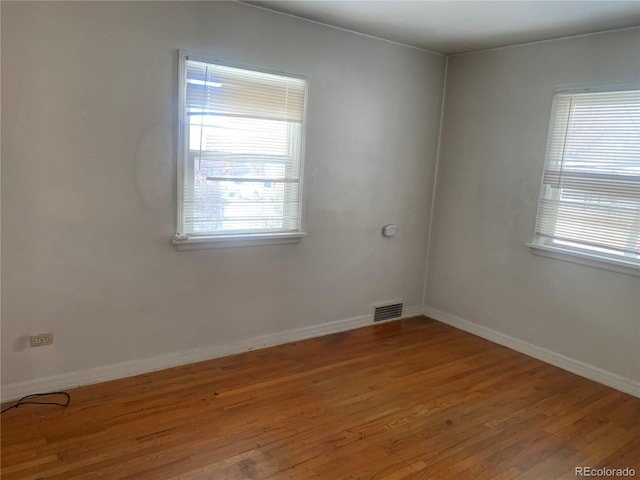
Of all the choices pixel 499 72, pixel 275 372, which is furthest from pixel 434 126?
pixel 275 372

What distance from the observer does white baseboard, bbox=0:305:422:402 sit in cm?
277

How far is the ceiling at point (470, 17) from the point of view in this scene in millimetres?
2818

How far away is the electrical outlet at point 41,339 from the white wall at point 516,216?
331cm

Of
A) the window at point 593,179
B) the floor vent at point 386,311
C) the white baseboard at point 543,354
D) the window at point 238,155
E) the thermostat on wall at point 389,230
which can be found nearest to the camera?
the window at point 238,155

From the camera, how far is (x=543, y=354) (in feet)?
12.2

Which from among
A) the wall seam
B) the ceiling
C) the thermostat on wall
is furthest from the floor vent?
the ceiling

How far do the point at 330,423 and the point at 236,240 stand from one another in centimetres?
142

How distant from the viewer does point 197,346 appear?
11.0 ft

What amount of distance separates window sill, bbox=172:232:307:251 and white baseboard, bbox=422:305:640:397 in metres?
1.78

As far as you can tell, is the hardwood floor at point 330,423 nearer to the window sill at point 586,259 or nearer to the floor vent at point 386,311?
the floor vent at point 386,311

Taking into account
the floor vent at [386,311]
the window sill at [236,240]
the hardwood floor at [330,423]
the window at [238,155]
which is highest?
the window at [238,155]

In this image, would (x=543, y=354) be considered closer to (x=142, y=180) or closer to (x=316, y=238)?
(x=316, y=238)

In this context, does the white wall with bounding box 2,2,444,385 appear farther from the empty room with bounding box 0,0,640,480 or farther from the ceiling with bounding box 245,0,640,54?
the ceiling with bounding box 245,0,640,54

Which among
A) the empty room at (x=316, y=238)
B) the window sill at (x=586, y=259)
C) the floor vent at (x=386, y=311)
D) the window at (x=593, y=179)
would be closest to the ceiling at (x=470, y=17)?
the empty room at (x=316, y=238)
